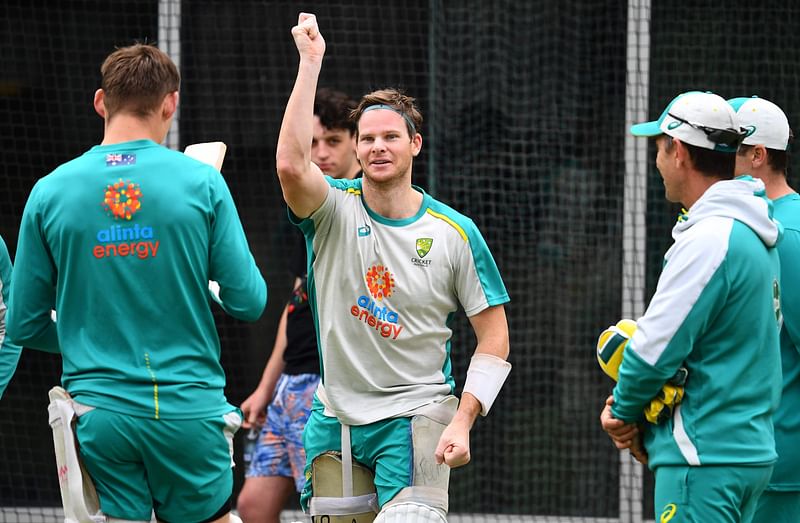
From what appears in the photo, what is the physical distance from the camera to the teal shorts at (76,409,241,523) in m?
3.41

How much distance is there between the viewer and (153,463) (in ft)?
11.3

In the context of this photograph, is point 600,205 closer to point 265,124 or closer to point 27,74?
point 265,124

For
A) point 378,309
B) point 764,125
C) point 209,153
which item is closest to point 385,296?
point 378,309

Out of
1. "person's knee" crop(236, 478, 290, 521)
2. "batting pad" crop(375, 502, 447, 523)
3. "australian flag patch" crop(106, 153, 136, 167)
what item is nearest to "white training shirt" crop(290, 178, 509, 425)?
"batting pad" crop(375, 502, 447, 523)

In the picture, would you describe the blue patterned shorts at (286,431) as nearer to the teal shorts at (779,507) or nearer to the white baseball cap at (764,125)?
the teal shorts at (779,507)

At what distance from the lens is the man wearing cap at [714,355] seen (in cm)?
327

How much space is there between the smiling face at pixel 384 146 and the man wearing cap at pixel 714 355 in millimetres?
1090

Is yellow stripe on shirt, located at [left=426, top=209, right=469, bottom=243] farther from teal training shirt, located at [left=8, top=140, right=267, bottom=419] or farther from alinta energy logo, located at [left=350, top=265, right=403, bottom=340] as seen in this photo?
teal training shirt, located at [left=8, top=140, right=267, bottom=419]

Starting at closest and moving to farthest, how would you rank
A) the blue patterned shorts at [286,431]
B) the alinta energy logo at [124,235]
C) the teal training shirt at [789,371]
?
1. the alinta energy logo at [124,235]
2. the teal training shirt at [789,371]
3. the blue patterned shorts at [286,431]

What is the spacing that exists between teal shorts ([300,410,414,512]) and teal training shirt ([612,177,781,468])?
34.2 inches

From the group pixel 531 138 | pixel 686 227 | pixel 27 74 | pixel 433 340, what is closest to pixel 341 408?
pixel 433 340

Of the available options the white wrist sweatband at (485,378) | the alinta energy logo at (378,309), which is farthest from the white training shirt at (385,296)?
the white wrist sweatband at (485,378)

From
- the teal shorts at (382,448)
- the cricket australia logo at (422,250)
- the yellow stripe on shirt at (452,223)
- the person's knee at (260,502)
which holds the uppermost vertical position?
the yellow stripe on shirt at (452,223)

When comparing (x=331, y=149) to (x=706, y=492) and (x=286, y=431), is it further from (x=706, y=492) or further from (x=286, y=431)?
(x=706, y=492)
